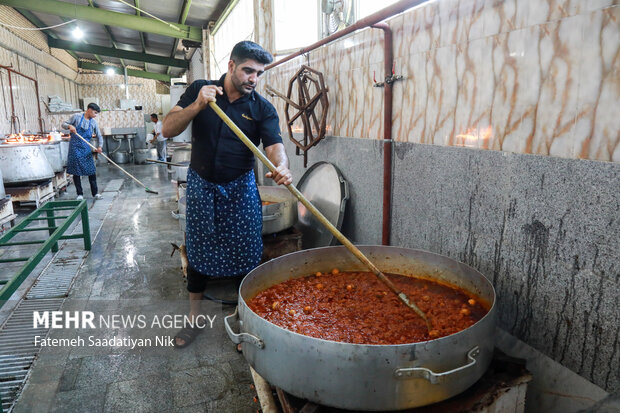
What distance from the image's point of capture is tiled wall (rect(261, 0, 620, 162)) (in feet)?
5.47

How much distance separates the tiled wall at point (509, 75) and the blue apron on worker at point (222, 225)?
1.27 meters

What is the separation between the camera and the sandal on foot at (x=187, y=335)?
3135 mm

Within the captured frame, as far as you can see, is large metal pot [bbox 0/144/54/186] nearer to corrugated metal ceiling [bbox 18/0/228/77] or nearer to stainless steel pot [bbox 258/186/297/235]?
corrugated metal ceiling [bbox 18/0/228/77]

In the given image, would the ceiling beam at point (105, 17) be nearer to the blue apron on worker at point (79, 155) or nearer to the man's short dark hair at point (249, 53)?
the blue apron on worker at point (79, 155)

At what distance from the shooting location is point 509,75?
6.75 ft

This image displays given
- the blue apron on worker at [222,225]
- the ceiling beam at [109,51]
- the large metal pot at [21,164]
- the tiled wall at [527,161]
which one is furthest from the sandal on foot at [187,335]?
the ceiling beam at [109,51]

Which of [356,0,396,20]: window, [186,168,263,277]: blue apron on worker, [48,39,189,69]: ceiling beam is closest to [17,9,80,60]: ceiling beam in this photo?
[48,39,189,69]: ceiling beam

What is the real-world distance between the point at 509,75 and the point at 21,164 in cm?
830

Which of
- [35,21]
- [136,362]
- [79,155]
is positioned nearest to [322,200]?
[136,362]

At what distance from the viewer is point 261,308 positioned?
2.17m

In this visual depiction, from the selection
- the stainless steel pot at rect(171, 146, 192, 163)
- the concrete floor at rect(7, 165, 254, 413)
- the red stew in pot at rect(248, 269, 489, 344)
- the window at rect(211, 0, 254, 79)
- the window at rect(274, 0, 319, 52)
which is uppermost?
the window at rect(211, 0, 254, 79)

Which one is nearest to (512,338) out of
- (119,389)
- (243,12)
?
(119,389)

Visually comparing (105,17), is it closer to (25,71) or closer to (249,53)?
(25,71)

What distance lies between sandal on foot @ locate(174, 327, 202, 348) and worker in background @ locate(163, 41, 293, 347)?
0.8 inches
